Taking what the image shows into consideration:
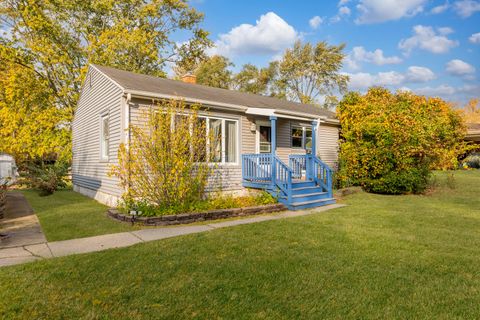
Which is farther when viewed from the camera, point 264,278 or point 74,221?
point 74,221

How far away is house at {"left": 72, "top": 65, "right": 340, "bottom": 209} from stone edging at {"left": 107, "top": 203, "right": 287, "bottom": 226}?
108cm

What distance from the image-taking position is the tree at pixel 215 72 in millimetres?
36781

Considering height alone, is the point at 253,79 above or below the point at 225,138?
above

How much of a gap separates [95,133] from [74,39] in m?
13.3

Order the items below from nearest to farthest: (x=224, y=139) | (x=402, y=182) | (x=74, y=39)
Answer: (x=224, y=139) < (x=402, y=182) < (x=74, y=39)

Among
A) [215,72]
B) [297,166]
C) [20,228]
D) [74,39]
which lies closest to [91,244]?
[20,228]

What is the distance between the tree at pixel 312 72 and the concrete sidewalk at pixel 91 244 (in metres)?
32.5

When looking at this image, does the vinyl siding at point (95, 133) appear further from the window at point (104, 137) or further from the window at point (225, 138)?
the window at point (225, 138)

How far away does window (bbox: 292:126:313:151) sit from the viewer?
12820 mm

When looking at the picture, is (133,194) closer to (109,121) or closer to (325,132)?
(109,121)

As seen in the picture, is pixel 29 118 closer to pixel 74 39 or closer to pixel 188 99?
pixel 74 39

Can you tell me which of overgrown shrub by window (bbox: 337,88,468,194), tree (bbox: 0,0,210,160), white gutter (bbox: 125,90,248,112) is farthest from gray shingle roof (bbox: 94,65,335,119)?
tree (bbox: 0,0,210,160)

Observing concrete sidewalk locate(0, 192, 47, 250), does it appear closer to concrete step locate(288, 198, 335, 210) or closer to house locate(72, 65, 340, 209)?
house locate(72, 65, 340, 209)

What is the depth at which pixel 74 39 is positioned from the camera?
67.8ft
